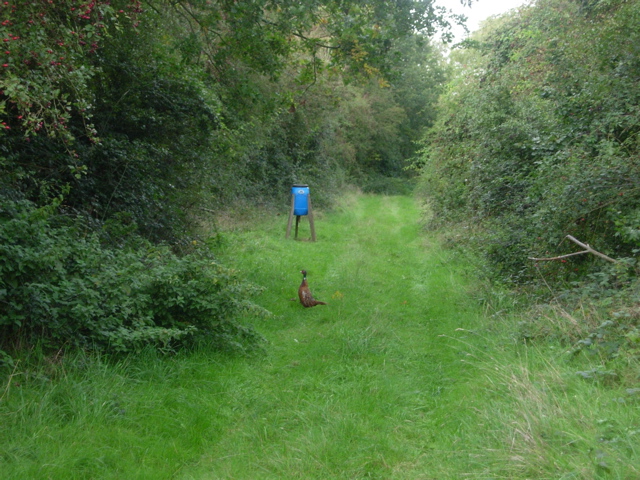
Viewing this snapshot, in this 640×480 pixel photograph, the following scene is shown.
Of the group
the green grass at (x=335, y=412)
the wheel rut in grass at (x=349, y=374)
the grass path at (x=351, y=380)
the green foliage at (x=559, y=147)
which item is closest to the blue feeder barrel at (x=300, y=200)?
the wheel rut in grass at (x=349, y=374)

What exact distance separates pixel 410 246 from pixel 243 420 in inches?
387

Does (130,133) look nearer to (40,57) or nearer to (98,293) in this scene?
(40,57)

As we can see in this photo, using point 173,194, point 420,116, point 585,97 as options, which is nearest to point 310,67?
point 173,194

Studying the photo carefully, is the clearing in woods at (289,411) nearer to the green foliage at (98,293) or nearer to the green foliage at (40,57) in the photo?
the green foliage at (98,293)

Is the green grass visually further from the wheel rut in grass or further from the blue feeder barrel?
the blue feeder barrel

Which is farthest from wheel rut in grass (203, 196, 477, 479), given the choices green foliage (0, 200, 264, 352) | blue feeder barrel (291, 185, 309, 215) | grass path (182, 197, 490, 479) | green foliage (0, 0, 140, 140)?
blue feeder barrel (291, 185, 309, 215)

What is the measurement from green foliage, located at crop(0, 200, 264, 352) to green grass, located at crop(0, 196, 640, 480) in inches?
12.2

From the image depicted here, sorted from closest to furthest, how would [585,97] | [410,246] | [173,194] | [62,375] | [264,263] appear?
[62,375] → [585,97] → [173,194] → [264,263] → [410,246]

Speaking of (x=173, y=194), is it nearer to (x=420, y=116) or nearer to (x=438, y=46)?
(x=420, y=116)

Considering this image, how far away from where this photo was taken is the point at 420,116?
40.3m

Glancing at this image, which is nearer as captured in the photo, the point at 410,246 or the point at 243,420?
the point at 243,420

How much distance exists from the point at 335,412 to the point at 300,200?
10.3 meters

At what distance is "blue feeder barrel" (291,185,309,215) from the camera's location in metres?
14.7

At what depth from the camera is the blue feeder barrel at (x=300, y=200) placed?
1465 centimetres
